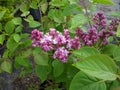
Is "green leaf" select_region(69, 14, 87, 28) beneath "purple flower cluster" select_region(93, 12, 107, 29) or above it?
above

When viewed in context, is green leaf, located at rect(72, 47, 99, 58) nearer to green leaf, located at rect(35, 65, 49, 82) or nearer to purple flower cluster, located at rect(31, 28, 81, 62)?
purple flower cluster, located at rect(31, 28, 81, 62)

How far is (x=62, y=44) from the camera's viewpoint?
103cm

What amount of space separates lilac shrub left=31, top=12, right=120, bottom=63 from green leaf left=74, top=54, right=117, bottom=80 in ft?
0.80

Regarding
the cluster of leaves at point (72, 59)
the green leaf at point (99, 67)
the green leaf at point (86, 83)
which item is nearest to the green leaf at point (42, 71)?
the cluster of leaves at point (72, 59)

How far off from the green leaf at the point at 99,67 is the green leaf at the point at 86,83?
0.27 feet

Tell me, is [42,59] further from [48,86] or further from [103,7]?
[103,7]

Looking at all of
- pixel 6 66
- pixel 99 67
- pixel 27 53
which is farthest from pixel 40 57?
pixel 99 67

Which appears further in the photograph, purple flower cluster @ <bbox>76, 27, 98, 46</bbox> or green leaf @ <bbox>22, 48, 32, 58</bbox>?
green leaf @ <bbox>22, 48, 32, 58</bbox>

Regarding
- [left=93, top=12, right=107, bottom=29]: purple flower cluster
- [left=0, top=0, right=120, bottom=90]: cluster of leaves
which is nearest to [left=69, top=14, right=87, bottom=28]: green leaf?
[left=0, top=0, right=120, bottom=90]: cluster of leaves

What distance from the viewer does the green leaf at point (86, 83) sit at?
0.85 metres

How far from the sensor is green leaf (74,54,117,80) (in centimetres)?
73

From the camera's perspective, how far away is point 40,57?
1.14m

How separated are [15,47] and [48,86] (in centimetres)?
42

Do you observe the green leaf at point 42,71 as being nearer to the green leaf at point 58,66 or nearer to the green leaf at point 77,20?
the green leaf at point 58,66
